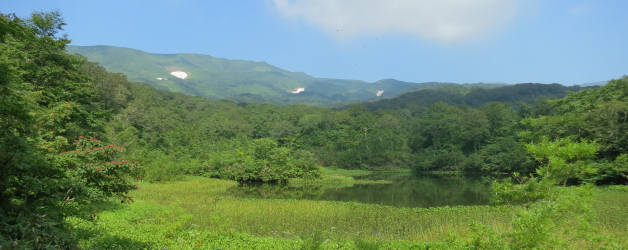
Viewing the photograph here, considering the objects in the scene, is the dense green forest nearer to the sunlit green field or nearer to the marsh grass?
the sunlit green field

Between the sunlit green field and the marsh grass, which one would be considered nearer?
the sunlit green field

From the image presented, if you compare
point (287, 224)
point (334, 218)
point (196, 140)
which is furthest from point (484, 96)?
point (287, 224)

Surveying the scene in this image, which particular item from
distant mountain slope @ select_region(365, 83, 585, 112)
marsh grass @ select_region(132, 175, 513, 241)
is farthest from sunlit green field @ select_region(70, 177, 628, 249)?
distant mountain slope @ select_region(365, 83, 585, 112)

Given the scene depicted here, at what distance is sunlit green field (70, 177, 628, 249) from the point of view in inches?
392

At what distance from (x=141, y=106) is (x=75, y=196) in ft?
194

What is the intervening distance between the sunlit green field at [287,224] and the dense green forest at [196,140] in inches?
74.6

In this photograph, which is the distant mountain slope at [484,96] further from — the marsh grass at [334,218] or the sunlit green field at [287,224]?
the sunlit green field at [287,224]

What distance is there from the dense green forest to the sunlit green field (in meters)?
1.89

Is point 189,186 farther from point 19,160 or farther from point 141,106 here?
point 141,106

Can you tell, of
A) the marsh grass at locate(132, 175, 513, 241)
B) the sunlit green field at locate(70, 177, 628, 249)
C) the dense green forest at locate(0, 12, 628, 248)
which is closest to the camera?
the dense green forest at locate(0, 12, 628, 248)

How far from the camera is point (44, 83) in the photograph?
19609 mm

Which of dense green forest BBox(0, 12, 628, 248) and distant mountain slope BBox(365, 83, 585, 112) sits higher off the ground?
distant mountain slope BBox(365, 83, 585, 112)

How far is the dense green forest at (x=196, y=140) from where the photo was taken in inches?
226

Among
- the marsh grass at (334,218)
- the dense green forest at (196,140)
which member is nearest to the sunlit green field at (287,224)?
the marsh grass at (334,218)
